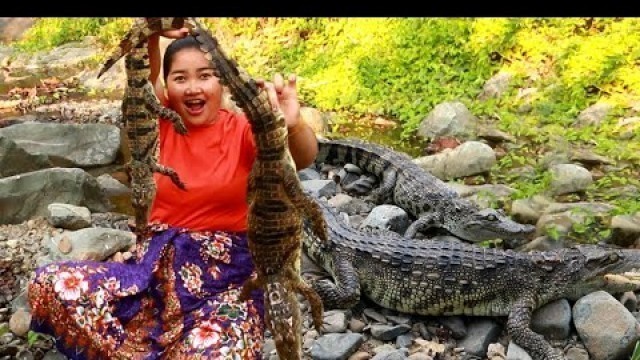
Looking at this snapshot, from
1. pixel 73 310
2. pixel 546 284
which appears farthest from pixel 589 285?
pixel 73 310

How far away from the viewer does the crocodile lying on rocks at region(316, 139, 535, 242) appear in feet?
16.3

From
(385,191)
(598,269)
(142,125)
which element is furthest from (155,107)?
(385,191)

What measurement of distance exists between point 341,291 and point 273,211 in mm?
2107

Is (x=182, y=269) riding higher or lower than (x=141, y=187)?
lower

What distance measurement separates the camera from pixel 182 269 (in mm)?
2727

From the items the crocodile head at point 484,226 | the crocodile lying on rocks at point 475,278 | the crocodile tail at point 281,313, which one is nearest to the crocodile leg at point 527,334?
the crocodile lying on rocks at point 475,278

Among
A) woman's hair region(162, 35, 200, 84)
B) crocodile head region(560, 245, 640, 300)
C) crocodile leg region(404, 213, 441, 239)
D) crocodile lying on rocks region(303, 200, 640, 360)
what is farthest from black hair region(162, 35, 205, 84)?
crocodile leg region(404, 213, 441, 239)

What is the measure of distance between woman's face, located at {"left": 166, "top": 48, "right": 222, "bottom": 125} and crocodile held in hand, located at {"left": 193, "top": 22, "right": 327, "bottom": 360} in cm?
53

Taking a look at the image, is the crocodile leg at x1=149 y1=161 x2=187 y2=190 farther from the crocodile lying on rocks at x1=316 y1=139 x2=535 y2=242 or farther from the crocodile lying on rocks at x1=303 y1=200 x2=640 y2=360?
the crocodile lying on rocks at x1=316 y1=139 x2=535 y2=242

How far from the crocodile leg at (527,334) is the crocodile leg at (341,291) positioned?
2.90 feet

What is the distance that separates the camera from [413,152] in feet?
22.6

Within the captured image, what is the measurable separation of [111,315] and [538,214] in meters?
3.35

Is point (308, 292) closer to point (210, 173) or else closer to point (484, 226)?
point (210, 173)

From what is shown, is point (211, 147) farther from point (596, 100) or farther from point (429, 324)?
point (596, 100)
